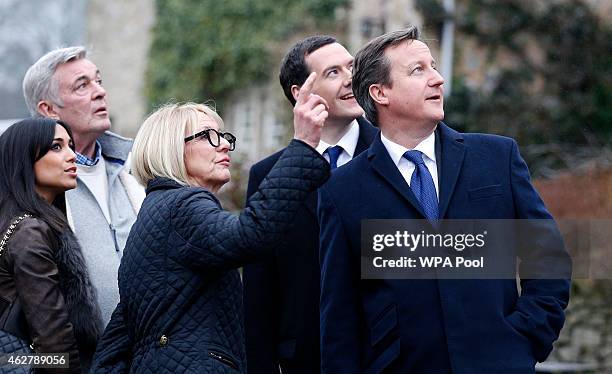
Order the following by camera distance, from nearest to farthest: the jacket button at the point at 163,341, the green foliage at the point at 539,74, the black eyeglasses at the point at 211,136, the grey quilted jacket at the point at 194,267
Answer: the grey quilted jacket at the point at 194,267 < the jacket button at the point at 163,341 < the black eyeglasses at the point at 211,136 < the green foliage at the point at 539,74

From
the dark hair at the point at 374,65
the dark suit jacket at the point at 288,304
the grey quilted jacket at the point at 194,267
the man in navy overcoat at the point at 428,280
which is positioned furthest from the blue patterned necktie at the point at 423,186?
the dark suit jacket at the point at 288,304

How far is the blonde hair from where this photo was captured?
4.00 metres

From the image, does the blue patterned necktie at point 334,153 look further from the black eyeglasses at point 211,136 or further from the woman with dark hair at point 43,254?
the woman with dark hair at point 43,254

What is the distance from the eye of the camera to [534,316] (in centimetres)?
384

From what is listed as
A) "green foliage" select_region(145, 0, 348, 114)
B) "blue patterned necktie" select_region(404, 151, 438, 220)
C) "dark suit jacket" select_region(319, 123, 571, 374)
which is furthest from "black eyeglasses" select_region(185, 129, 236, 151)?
"green foliage" select_region(145, 0, 348, 114)

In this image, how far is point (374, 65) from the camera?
4.30 m

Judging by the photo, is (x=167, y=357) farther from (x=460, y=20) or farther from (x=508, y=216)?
(x=460, y=20)

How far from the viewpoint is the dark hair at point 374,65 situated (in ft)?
14.0

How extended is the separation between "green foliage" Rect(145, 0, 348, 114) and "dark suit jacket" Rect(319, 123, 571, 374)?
1417 cm

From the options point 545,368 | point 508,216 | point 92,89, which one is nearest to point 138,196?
point 92,89

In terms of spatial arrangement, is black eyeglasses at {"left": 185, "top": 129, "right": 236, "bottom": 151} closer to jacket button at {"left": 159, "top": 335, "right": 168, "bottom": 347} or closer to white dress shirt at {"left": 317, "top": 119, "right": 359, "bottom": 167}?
jacket button at {"left": 159, "top": 335, "right": 168, "bottom": 347}

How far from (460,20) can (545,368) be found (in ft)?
29.6

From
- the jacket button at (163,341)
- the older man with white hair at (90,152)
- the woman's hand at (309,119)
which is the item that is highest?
the woman's hand at (309,119)

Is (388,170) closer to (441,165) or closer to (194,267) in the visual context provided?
(441,165)
